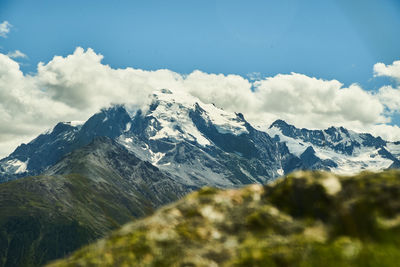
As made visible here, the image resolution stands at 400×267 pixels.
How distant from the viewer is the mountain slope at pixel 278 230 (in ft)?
29.9

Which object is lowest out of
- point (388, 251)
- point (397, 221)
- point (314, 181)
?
point (388, 251)

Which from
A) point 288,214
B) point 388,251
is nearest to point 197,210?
point 288,214

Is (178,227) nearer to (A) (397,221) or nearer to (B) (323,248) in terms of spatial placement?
(B) (323,248)

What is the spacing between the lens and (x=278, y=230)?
1004cm

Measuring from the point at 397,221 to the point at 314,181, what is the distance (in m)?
2.19

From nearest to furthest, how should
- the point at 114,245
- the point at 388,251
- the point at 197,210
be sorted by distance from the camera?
the point at 388,251, the point at 114,245, the point at 197,210

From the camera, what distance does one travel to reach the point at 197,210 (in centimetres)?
1101

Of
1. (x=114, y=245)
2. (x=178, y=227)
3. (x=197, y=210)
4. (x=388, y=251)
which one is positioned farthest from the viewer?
(x=197, y=210)

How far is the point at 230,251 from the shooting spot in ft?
31.8

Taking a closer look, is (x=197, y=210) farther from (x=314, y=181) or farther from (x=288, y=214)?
(x=314, y=181)

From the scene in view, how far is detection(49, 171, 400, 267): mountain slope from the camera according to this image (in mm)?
9117

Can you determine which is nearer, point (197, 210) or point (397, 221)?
point (397, 221)

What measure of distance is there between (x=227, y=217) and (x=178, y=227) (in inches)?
52.3

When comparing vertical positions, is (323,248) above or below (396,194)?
below
